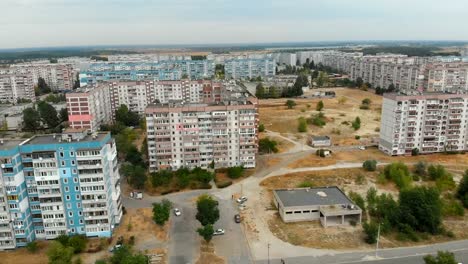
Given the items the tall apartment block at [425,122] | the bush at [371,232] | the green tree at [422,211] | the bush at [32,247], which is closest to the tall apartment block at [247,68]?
the tall apartment block at [425,122]

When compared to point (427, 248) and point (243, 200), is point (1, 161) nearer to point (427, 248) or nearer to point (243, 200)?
point (243, 200)

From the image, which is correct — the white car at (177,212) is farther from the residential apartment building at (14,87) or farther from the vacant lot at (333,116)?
the residential apartment building at (14,87)

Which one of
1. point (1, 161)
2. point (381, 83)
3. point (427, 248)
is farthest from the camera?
point (381, 83)

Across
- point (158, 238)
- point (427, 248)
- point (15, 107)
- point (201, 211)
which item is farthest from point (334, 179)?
point (15, 107)

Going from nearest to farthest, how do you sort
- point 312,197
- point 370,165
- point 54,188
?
1. point 54,188
2. point 312,197
3. point 370,165

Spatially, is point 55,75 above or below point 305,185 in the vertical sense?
above

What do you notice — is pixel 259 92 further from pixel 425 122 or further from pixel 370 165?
pixel 370 165

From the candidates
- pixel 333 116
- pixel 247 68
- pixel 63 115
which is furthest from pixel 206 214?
pixel 247 68
